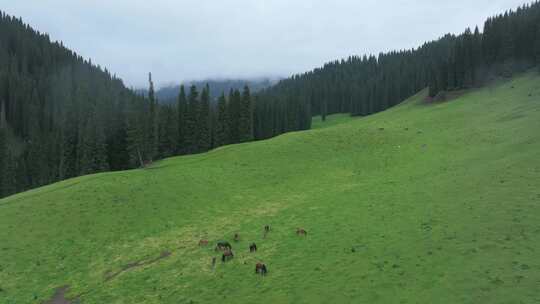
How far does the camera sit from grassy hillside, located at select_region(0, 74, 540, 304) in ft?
61.2

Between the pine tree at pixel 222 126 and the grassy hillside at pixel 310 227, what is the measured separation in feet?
142

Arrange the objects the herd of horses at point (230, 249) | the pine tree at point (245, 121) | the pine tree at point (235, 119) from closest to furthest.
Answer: the herd of horses at point (230, 249)
the pine tree at point (245, 121)
the pine tree at point (235, 119)

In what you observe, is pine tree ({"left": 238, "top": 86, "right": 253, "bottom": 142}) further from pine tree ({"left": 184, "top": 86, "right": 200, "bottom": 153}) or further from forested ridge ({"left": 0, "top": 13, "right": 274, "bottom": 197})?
pine tree ({"left": 184, "top": 86, "right": 200, "bottom": 153})

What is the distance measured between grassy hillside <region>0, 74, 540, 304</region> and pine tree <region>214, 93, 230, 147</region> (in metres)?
43.4

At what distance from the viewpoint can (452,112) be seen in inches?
3103

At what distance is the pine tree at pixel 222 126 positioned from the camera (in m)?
102

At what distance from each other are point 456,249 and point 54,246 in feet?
113

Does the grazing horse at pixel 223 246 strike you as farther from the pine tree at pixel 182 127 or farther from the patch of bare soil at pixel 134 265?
the pine tree at pixel 182 127

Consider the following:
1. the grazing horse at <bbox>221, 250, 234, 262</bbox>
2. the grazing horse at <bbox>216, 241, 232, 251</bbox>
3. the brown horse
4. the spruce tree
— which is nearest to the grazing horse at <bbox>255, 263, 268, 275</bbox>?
the grazing horse at <bbox>221, 250, 234, 262</bbox>

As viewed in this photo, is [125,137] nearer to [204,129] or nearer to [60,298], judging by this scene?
[204,129]

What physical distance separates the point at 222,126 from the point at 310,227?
7709cm

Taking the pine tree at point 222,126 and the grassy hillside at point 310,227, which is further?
the pine tree at point 222,126

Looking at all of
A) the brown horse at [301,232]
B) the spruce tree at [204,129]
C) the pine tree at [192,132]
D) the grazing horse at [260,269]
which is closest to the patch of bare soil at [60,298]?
the grazing horse at [260,269]

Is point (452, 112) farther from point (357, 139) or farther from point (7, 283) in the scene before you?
point (7, 283)
